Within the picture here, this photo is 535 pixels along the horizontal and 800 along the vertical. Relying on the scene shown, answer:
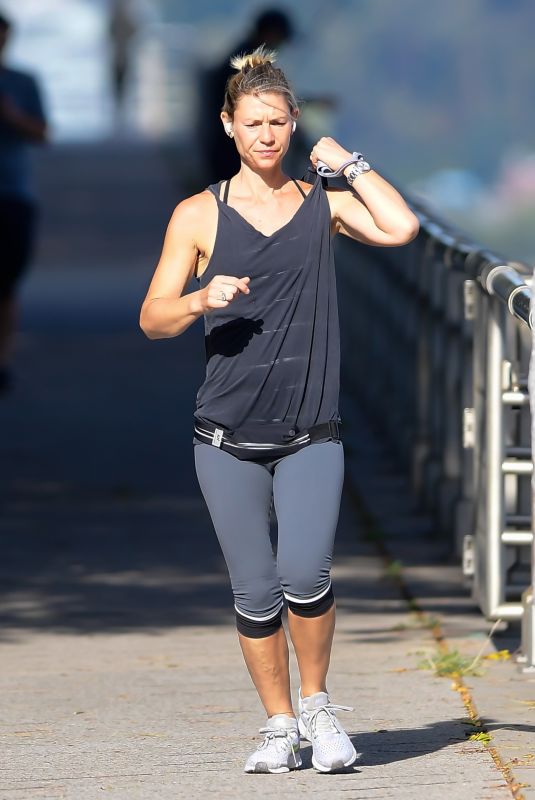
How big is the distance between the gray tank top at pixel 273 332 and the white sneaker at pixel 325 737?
67cm

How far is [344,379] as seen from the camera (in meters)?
14.1

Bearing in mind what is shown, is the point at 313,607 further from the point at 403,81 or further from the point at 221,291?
the point at 403,81

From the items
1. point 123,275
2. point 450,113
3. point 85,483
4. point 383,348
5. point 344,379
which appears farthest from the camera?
point 450,113

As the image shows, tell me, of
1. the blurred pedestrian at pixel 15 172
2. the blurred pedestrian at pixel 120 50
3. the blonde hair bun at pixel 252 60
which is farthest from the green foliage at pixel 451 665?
the blurred pedestrian at pixel 120 50

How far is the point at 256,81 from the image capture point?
493 cm

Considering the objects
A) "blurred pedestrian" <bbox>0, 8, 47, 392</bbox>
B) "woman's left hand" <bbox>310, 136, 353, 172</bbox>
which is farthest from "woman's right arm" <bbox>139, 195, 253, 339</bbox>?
"blurred pedestrian" <bbox>0, 8, 47, 392</bbox>

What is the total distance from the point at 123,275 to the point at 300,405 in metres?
14.7

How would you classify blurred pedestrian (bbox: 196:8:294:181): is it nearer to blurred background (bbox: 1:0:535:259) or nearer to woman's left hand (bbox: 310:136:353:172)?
woman's left hand (bbox: 310:136:353:172)

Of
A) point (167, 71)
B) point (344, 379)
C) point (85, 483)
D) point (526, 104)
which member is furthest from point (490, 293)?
point (526, 104)

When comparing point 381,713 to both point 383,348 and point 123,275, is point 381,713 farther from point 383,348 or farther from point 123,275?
point 123,275

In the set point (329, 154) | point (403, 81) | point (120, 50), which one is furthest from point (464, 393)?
point (120, 50)

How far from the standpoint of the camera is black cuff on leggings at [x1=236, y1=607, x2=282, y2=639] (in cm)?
506

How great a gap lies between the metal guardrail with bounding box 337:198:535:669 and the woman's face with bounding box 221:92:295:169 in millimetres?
1029

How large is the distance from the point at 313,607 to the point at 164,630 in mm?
2323
